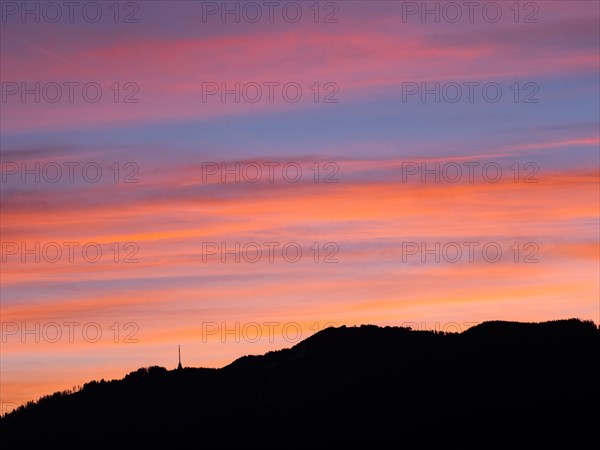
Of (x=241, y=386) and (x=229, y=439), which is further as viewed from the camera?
(x=241, y=386)

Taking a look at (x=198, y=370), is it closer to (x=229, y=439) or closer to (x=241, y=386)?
(x=241, y=386)

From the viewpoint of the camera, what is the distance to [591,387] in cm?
12300

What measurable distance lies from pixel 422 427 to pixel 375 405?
13.2 metres

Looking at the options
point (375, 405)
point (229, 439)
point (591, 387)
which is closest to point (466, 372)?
point (375, 405)

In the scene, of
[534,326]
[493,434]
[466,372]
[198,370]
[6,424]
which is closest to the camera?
[493,434]

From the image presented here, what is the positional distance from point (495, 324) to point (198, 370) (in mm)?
49754

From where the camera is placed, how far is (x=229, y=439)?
151m

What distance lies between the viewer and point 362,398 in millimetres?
148375

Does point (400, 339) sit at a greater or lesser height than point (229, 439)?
greater

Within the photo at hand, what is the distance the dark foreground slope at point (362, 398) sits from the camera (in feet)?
409

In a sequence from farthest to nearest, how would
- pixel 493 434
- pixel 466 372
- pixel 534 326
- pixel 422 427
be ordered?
pixel 534 326, pixel 466 372, pixel 422 427, pixel 493 434

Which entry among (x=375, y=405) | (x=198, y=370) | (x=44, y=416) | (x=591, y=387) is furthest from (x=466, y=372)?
(x=44, y=416)

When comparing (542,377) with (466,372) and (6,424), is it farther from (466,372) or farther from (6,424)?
(6,424)

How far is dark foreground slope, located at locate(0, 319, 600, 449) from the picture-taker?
125 meters
